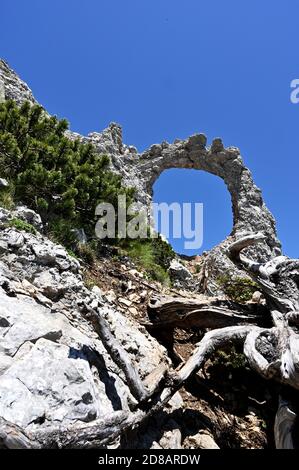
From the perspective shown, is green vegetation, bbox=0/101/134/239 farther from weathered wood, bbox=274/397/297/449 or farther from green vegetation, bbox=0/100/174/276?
weathered wood, bbox=274/397/297/449

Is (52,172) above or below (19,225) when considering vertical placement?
above

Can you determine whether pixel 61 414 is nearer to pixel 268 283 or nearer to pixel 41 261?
pixel 41 261

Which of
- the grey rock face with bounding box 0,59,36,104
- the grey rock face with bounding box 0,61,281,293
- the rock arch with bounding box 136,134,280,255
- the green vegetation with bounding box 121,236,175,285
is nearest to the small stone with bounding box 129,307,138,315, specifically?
the green vegetation with bounding box 121,236,175,285

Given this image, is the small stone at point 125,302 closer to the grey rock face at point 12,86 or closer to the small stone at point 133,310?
the small stone at point 133,310

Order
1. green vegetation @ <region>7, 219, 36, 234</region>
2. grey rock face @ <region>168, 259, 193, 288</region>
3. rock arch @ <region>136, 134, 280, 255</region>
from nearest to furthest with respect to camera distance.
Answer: green vegetation @ <region>7, 219, 36, 234</region>
grey rock face @ <region>168, 259, 193, 288</region>
rock arch @ <region>136, 134, 280, 255</region>

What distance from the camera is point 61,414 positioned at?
2.97m

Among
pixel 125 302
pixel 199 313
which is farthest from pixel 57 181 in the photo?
pixel 199 313

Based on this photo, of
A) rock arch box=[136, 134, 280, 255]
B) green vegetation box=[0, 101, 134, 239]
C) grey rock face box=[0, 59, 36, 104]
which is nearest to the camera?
green vegetation box=[0, 101, 134, 239]

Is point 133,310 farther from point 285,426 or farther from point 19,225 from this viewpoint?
point 285,426

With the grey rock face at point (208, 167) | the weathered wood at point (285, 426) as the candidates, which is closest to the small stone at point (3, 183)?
the weathered wood at point (285, 426)

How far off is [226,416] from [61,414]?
2835 mm

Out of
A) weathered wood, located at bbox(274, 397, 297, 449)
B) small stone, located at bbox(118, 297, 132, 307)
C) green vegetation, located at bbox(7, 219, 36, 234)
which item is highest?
green vegetation, located at bbox(7, 219, 36, 234)

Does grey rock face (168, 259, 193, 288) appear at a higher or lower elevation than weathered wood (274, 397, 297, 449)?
higher

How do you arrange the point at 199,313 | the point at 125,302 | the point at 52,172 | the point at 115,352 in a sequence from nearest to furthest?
the point at 115,352 < the point at 199,313 < the point at 125,302 < the point at 52,172
